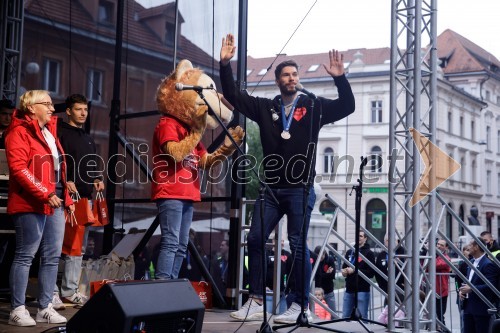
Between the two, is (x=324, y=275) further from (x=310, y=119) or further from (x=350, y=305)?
(x=310, y=119)

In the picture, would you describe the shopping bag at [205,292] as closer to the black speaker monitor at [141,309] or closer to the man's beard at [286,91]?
the man's beard at [286,91]

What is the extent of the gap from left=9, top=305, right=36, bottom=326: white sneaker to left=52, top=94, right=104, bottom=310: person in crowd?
85cm

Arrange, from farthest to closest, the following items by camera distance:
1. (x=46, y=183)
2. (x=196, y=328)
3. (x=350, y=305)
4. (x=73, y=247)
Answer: (x=350, y=305)
(x=73, y=247)
(x=46, y=183)
(x=196, y=328)

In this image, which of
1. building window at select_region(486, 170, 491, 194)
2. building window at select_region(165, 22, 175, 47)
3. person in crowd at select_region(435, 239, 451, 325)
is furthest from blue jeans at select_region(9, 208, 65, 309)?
building window at select_region(486, 170, 491, 194)

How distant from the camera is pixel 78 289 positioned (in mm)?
5973

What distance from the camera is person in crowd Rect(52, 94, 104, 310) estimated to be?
17.9ft

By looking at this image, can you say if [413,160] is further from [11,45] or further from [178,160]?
[11,45]

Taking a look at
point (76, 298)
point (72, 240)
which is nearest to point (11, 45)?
point (72, 240)

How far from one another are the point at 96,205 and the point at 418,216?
2.79 metres

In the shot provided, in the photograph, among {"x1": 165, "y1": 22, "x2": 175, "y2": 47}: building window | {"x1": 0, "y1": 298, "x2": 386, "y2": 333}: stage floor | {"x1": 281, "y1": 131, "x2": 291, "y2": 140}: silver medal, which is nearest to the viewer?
{"x1": 0, "y1": 298, "x2": 386, "y2": 333}: stage floor

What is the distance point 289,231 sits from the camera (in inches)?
193

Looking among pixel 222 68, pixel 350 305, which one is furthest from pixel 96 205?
pixel 350 305

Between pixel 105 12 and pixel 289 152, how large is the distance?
439 centimetres

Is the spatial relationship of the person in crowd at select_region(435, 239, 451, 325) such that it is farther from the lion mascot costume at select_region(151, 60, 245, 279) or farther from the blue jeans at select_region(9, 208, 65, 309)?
the blue jeans at select_region(9, 208, 65, 309)
